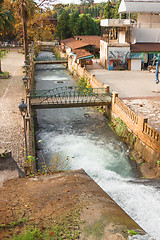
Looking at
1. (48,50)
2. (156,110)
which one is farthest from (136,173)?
(48,50)

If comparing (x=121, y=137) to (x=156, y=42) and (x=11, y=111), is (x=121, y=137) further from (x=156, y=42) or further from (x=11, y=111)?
(x=156, y=42)

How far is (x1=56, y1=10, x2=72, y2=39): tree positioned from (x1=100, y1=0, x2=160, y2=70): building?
2567cm

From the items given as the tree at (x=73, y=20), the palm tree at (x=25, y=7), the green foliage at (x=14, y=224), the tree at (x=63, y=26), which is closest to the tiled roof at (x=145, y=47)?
the palm tree at (x=25, y=7)

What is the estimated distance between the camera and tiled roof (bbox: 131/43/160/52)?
34.8m

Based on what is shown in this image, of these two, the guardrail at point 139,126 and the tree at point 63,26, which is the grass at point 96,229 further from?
the tree at point 63,26

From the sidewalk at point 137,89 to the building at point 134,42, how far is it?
2.12 meters

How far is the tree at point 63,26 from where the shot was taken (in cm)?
5944

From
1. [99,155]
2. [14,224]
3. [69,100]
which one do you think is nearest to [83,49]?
[69,100]

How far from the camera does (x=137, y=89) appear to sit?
954 inches

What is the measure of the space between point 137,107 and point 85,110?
577cm

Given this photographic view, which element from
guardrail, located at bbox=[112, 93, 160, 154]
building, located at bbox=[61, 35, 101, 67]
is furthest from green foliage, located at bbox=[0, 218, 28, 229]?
building, located at bbox=[61, 35, 101, 67]

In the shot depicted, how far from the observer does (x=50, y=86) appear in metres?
31.2

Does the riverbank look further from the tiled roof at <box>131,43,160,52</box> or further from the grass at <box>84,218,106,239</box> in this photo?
the tiled roof at <box>131,43,160,52</box>

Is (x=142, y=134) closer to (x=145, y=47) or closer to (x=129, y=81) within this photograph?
(x=129, y=81)
